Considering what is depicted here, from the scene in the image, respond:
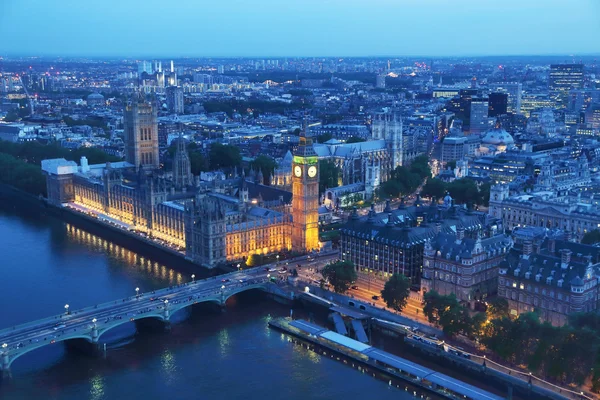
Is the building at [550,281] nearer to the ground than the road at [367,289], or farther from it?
farther from it

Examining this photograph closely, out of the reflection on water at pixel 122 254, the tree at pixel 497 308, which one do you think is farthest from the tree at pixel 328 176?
the tree at pixel 497 308

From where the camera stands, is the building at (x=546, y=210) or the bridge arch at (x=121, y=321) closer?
the bridge arch at (x=121, y=321)

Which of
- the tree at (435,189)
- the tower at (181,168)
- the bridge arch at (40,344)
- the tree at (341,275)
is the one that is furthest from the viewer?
the tree at (435,189)

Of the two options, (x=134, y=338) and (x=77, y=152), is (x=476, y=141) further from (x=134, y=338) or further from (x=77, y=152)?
(x=134, y=338)

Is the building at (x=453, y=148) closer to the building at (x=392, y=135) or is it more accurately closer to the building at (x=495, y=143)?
the building at (x=495, y=143)

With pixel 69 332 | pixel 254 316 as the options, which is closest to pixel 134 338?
pixel 69 332
